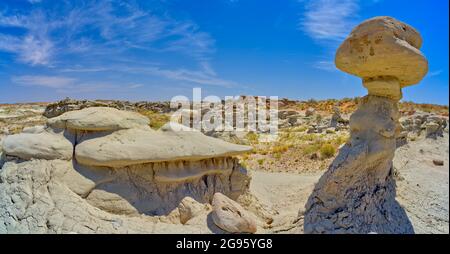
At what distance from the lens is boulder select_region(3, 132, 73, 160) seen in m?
5.13

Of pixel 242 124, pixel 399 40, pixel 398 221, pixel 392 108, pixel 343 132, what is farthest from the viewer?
pixel 242 124

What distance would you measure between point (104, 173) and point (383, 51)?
4661 mm

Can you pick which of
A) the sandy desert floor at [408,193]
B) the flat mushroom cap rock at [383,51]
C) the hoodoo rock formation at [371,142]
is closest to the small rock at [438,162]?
the sandy desert floor at [408,193]

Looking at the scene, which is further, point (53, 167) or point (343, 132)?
point (343, 132)

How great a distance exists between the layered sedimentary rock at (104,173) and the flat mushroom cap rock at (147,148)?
15 millimetres

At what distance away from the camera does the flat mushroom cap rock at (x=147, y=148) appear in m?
5.18

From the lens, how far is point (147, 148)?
5.38m

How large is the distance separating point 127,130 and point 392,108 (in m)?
4.59

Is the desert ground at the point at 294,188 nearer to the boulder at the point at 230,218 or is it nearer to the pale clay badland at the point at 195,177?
the pale clay badland at the point at 195,177

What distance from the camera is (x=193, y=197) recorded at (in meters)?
5.66

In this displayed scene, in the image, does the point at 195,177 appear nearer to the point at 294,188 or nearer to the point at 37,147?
the point at 37,147

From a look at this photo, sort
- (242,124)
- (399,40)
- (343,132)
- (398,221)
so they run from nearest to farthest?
(399,40)
(398,221)
(343,132)
(242,124)

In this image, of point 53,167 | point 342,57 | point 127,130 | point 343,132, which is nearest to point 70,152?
point 53,167
